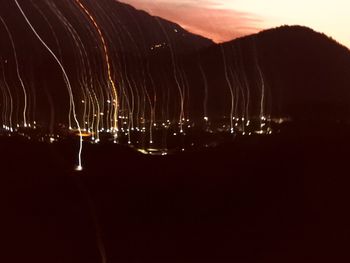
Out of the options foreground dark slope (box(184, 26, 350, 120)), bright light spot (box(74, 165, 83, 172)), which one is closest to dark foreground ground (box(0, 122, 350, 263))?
bright light spot (box(74, 165, 83, 172))

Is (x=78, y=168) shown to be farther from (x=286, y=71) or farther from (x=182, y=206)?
(x=286, y=71)

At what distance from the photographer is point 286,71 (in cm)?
4375

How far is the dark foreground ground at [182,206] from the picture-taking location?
23.2 feet

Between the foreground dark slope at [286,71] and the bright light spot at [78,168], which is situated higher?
the foreground dark slope at [286,71]

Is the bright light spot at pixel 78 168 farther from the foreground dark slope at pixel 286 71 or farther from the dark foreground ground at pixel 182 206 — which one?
the foreground dark slope at pixel 286 71

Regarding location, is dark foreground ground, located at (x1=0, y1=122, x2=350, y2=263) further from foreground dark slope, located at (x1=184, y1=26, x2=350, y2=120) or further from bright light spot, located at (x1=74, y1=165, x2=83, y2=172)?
foreground dark slope, located at (x1=184, y1=26, x2=350, y2=120)

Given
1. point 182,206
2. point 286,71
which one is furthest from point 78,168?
point 286,71

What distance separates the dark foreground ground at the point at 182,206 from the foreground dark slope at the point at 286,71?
48.2 ft

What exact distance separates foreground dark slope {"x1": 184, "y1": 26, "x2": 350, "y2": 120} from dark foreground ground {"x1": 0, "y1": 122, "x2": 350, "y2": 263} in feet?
48.2

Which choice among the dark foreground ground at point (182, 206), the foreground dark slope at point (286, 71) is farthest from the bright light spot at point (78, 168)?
the foreground dark slope at point (286, 71)

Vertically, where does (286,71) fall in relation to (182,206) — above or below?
above

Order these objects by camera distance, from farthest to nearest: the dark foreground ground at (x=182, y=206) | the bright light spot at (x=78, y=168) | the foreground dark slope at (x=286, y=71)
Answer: the foreground dark slope at (x=286, y=71)
the bright light spot at (x=78, y=168)
the dark foreground ground at (x=182, y=206)

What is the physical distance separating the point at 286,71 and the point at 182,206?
115ft

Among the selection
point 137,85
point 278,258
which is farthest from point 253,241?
point 137,85
